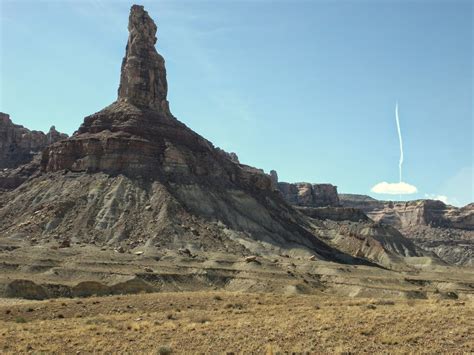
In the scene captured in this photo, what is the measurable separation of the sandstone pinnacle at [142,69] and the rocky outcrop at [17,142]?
3965cm

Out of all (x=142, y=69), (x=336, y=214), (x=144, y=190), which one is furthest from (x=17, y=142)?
(x=336, y=214)

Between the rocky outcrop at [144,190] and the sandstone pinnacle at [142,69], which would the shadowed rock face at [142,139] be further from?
the rocky outcrop at [144,190]

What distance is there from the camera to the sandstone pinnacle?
110562 mm

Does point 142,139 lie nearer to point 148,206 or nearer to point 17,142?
point 148,206

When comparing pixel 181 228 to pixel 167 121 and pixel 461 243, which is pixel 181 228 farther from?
pixel 461 243

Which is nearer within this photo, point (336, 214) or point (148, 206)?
point (148, 206)

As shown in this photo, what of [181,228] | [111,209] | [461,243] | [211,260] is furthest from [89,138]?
[461,243]

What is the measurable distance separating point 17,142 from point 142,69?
49446mm

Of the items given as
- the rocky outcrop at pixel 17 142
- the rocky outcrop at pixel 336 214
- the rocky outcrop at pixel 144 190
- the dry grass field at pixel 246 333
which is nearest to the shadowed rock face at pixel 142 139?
the rocky outcrop at pixel 144 190

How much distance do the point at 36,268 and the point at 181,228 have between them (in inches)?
1219

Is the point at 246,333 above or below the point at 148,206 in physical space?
below

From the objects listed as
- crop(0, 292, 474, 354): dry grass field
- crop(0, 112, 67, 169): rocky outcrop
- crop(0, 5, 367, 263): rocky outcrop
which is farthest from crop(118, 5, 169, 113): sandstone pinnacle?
crop(0, 292, 474, 354): dry grass field

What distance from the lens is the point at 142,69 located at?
368ft

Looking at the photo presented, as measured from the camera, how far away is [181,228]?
270 ft
